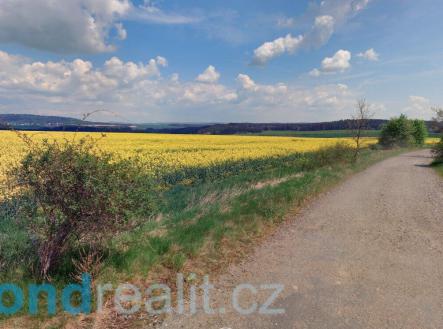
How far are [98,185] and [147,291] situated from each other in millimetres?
1676

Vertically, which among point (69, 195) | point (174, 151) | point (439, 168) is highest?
point (69, 195)

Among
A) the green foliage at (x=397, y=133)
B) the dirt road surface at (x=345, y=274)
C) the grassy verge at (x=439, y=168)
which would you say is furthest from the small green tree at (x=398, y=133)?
the dirt road surface at (x=345, y=274)

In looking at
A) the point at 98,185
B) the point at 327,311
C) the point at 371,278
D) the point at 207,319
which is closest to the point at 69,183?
the point at 98,185

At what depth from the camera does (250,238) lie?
286 inches

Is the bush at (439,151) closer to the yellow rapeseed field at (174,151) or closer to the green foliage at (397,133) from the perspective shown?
the yellow rapeseed field at (174,151)

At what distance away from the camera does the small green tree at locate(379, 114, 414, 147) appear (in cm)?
5334

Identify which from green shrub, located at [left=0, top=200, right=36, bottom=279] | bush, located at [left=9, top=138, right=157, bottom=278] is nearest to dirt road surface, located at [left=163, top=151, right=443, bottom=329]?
bush, located at [left=9, top=138, right=157, bottom=278]

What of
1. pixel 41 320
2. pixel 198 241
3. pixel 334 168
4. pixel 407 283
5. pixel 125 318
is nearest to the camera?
pixel 41 320

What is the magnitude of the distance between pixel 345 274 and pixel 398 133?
55233 mm

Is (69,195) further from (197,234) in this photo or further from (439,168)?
(439,168)

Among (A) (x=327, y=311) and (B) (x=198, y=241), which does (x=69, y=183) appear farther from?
(A) (x=327, y=311)

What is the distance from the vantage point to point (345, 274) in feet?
17.7

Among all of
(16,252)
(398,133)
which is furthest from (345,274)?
(398,133)

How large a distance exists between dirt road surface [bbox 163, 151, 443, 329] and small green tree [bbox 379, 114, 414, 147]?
48998 millimetres
